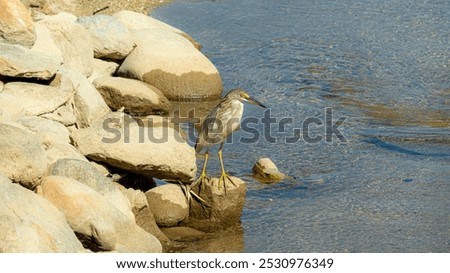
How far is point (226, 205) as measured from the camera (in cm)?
937

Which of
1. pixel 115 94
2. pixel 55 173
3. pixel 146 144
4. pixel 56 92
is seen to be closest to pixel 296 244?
pixel 146 144

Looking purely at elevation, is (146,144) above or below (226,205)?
above

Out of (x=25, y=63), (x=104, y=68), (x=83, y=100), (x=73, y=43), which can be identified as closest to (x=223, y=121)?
(x=83, y=100)

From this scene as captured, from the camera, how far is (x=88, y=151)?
9117mm

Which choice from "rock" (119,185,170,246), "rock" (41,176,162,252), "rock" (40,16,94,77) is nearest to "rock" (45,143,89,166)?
"rock" (119,185,170,246)

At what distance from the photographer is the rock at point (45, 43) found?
11719mm

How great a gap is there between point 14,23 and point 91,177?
10.3 ft

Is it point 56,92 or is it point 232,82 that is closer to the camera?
point 56,92

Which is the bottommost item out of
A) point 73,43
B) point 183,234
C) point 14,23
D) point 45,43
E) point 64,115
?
point 183,234

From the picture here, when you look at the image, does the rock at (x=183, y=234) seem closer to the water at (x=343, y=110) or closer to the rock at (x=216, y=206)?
the rock at (x=216, y=206)

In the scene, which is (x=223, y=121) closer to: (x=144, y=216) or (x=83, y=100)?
(x=144, y=216)

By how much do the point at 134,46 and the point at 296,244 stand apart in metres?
5.84
